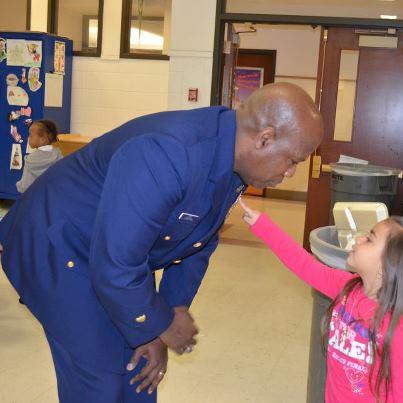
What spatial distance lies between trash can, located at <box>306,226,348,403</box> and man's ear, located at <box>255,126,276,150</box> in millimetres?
1068

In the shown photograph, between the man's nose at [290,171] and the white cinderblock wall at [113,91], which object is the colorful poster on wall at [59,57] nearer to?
the white cinderblock wall at [113,91]

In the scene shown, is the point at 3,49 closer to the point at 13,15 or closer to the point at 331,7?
the point at 13,15

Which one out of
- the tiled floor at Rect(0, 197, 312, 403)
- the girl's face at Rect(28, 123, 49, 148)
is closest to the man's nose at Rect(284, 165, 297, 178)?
the tiled floor at Rect(0, 197, 312, 403)

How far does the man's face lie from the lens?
146cm

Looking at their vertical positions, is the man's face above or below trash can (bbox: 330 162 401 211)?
above

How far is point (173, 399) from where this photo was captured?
124 inches

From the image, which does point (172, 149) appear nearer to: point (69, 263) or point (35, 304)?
point (69, 263)

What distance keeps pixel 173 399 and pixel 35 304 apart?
169cm

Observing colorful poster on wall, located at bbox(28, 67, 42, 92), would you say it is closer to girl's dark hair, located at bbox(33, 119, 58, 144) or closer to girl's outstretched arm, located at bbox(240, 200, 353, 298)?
girl's dark hair, located at bbox(33, 119, 58, 144)

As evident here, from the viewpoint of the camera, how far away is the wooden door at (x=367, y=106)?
241 inches

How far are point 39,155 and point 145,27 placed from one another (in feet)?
13.8

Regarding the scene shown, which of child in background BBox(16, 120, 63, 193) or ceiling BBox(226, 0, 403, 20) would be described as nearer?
child in background BBox(16, 120, 63, 193)

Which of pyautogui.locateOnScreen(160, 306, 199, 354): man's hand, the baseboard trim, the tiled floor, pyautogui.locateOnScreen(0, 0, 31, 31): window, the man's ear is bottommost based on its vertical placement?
the baseboard trim

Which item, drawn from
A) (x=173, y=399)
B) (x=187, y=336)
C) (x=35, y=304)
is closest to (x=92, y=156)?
(x=35, y=304)
